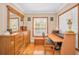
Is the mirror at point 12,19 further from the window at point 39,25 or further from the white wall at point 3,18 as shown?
the window at point 39,25

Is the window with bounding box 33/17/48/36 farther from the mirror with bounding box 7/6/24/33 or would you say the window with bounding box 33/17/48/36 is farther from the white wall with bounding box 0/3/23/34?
the white wall with bounding box 0/3/23/34

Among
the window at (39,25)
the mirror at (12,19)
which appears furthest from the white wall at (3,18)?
the window at (39,25)

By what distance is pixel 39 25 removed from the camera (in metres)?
9.05

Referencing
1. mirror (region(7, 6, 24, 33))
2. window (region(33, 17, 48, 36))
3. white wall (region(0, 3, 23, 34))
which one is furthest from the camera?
window (region(33, 17, 48, 36))

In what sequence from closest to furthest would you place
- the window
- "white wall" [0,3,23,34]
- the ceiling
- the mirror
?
"white wall" [0,3,23,34] < the mirror < the ceiling < the window

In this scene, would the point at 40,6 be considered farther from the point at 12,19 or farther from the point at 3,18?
the point at 3,18

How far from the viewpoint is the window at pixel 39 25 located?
8.92m

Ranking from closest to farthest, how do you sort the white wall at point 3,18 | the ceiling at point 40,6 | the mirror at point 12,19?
the white wall at point 3,18, the mirror at point 12,19, the ceiling at point 40,6

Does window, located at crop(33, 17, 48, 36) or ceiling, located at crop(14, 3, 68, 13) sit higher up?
ceiling, located at crop(14, 3, 68, 13)

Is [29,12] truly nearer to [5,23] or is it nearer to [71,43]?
[5,23]

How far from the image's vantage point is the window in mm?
8922

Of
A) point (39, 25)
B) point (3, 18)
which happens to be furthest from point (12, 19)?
point (39, 25)

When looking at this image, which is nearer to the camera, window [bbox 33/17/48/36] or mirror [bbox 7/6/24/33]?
mirror [bbox 7/6/24/33]

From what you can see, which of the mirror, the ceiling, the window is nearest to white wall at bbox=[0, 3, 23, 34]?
the mirror
